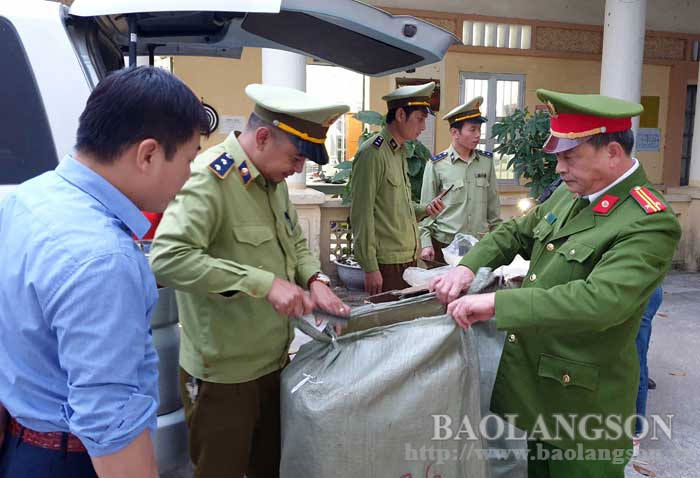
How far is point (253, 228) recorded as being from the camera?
195 cm

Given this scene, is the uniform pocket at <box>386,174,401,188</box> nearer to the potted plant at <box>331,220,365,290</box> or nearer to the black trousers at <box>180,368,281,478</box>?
the black trousers at <box>180,368,281,478</box>

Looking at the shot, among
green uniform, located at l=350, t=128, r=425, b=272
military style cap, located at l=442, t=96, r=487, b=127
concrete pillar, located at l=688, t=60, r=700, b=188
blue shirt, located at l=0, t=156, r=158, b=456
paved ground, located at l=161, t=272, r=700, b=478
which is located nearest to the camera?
blue shirt, located at l=0, t=156, r=158, b=456

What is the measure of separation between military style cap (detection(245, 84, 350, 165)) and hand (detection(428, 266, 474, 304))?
565 mm

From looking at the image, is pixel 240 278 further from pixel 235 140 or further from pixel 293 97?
pixel 293 97

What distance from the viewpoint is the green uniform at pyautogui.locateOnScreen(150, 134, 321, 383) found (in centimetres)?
174

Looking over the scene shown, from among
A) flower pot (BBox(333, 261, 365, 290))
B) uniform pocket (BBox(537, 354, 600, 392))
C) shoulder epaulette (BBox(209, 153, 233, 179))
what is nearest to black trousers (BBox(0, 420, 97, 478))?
shoulder epaulette (BBox(209, 153, 233, 179))

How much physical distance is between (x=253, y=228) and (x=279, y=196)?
0.21 metres

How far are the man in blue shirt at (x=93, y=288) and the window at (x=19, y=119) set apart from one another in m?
1.00

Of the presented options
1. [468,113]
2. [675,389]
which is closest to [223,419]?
[468,113]

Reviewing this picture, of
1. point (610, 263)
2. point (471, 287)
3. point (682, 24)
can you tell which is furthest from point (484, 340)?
point (682, 24)

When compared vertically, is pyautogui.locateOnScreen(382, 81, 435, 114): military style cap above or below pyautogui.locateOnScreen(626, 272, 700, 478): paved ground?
above

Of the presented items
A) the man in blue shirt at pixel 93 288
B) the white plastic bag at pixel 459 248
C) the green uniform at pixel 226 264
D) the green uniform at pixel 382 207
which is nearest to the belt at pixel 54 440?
the man in blue shirt at pixel 93 288

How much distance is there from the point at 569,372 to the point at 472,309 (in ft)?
1.20

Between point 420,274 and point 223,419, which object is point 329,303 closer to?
point 223,419
